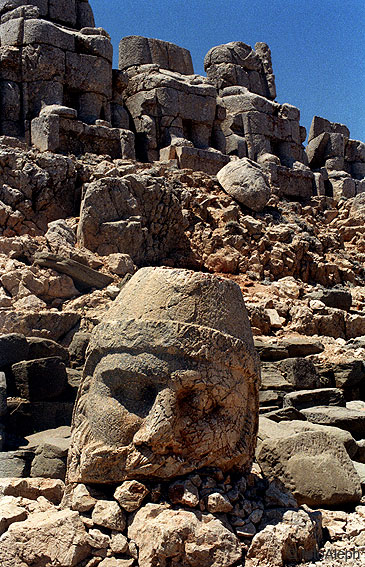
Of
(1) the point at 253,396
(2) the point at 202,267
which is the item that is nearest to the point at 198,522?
(1) the point at 253,396

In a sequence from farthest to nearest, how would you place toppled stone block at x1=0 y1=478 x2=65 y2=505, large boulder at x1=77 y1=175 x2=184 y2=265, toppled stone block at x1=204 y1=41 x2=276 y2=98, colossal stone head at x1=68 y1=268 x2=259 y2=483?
toppled stone block at x1=204 y1=41 x2=276 y2=98 → large boulder at x1=77 y1=175 x2=184 y2=265 → toppled stone block at x1=0 y1=478 x2=65 y2=505 → colossal stone head at x1=68 y1=268 x2=259 y2=483

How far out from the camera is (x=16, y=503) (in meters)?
3.34

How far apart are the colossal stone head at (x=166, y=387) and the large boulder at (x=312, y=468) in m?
0.57

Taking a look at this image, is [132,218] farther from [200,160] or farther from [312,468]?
[312,468]

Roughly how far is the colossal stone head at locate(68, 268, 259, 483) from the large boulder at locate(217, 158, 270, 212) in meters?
11.1

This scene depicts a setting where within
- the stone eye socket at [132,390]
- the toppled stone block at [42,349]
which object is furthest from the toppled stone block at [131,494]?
the toppled stone block at [42,349]

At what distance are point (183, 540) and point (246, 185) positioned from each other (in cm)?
1206

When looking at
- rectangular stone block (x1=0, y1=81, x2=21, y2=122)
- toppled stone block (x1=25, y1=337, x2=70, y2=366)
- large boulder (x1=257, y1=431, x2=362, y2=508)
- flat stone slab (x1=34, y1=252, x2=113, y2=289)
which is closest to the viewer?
large boulder (x1=257, y1=431, x2=362, y2=508)

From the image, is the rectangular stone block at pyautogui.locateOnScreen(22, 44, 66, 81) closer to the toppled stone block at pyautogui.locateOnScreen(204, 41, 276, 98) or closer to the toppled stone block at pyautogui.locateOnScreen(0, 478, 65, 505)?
the toppled stone block at pyautogui.locateOnScreen(204, 41, 276, 98)

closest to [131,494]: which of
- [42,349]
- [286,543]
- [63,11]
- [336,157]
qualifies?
[286,543]

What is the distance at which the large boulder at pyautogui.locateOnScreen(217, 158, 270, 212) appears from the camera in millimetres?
14359

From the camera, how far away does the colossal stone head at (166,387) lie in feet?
10.5

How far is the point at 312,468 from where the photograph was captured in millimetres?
3943

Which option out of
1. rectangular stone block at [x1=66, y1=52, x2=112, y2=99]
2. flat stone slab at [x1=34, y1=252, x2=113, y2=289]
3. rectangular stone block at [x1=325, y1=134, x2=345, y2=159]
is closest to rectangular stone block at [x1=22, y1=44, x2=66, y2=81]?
rectangular stone block at [x1=66, y1=52, x2=112, y2=99]
